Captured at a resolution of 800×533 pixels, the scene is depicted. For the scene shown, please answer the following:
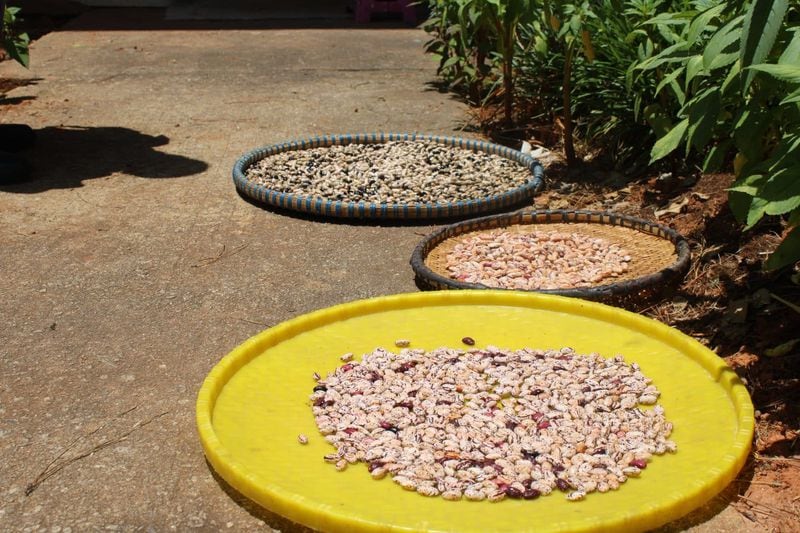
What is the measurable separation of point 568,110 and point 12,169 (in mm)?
2504

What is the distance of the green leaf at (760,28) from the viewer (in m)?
1.96

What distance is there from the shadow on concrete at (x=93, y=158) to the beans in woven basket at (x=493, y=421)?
2.33 meters

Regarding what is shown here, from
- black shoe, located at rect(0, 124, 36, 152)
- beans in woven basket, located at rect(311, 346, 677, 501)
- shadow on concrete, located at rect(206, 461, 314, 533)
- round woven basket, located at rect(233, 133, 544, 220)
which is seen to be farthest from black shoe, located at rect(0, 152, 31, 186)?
shadow on concrete, located at rect(206, 461, 314, 533)

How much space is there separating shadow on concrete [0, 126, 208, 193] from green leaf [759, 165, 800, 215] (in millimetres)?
3049

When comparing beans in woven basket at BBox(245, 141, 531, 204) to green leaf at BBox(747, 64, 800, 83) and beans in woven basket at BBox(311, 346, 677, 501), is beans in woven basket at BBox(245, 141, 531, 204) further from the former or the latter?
green leaf at BBox(747, 64, 800, 83)

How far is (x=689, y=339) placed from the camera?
2.53 metres

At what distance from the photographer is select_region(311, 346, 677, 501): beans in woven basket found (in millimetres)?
2061

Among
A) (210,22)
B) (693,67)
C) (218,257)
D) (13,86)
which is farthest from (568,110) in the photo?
(210,22)

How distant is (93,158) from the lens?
4715mm

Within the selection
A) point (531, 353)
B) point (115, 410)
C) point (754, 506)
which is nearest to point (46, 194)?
point (115, 410)

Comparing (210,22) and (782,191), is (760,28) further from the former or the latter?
(210,22)

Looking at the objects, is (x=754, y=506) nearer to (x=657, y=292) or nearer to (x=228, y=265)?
(x=657, y=292)

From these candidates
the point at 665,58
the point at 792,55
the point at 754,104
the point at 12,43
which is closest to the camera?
the point at 792,55

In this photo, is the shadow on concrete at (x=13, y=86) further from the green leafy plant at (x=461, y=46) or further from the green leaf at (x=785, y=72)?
the green leaf at (x=785, y=72)
